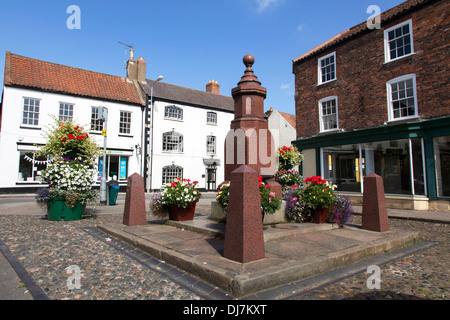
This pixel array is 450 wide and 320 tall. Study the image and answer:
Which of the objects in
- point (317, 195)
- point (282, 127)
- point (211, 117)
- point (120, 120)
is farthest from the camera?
point (282, 127)

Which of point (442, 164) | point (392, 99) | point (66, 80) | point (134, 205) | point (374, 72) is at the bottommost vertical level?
point (134, 205)

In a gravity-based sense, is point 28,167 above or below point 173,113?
below

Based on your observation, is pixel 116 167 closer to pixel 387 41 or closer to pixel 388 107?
pixel 388 107

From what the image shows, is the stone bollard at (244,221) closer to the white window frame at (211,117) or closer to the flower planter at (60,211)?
the flower planter at (60,211)

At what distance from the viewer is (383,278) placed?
11.8ft

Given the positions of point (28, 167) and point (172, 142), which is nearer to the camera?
point (28, 167)

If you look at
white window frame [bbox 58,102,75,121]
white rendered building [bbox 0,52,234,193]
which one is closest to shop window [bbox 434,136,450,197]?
white rendered building [bbox 0,52,234,193]

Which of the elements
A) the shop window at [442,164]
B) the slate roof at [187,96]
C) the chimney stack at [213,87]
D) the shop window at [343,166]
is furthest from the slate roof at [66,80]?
the shop window at [442,164]

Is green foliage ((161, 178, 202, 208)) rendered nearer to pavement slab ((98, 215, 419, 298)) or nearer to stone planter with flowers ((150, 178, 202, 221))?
stone planter with flowers ((150, 178, 202, 221))

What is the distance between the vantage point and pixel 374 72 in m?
13.0

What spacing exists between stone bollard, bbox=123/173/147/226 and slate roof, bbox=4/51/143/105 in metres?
16.3

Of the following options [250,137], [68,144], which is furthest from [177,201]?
[68,144]

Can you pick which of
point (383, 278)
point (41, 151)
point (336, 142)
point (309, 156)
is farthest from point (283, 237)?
point (309, 156)

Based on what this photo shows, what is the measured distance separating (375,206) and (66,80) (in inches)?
867
